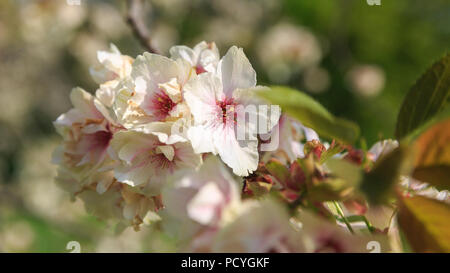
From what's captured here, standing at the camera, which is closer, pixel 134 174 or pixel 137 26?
pixel 134 174

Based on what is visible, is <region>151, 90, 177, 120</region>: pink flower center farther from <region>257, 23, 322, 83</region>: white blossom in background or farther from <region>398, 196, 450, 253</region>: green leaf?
<region>257, 23, 322, 83</region>: white blossom in background

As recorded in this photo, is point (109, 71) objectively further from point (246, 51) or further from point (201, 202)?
point (246, 51)

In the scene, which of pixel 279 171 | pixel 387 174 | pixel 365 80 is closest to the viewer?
pixel 387 174

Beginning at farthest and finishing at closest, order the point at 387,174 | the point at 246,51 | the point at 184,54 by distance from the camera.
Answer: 1. the point at 246,51
2. the point at 184,54
3. the point at 387,174

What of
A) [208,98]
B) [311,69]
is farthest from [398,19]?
[208,98]

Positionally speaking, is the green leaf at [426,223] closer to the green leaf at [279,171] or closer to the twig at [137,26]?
the green leaf at [279,171]

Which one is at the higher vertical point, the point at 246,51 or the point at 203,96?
the point at 203,96

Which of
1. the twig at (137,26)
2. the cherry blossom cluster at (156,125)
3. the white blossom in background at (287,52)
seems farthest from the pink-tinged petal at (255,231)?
the white blossom in background at (287,52)

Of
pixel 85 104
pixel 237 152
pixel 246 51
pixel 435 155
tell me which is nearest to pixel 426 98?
pixel 435 155
